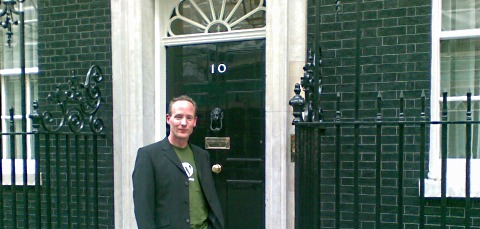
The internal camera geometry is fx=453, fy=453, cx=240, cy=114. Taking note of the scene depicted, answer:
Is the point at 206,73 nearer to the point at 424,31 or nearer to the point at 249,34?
the point at 249,34

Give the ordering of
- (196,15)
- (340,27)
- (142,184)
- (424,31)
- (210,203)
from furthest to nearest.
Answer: (196,15) < (340,27) < (424,31) < (210,203) < (142,184)

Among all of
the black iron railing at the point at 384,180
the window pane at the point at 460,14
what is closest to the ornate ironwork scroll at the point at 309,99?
the black iron railing at the point at 384,180

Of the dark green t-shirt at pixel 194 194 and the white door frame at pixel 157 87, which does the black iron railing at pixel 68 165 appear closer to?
the white door frame at pixel 157 87

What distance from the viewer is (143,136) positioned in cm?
517

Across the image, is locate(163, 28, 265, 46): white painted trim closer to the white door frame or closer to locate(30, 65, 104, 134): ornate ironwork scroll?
the white door frame

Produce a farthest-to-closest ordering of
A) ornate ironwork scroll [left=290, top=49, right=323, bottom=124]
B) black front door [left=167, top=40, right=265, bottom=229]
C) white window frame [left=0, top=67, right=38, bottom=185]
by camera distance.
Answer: white window frame [left=0, top=67, right=38, bottom=185] → black front door [left=167, top=40, right=265, bottom=229] → ornate ironwork scroll [left=290, top=49, right=323, bottom=124]

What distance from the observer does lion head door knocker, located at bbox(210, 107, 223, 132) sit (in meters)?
5.06

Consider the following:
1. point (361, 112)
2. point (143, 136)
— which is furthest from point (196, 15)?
point (361, 112)

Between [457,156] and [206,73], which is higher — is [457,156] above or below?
below

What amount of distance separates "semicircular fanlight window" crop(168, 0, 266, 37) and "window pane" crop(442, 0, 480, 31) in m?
1.83

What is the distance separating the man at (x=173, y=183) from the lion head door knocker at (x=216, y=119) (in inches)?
78.6

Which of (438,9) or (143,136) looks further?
(143,136)

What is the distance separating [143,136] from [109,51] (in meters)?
1.07

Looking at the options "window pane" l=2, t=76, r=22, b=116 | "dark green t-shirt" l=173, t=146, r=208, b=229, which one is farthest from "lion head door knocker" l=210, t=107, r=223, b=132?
"window pane" l=2, t=76, r=22, b=116
